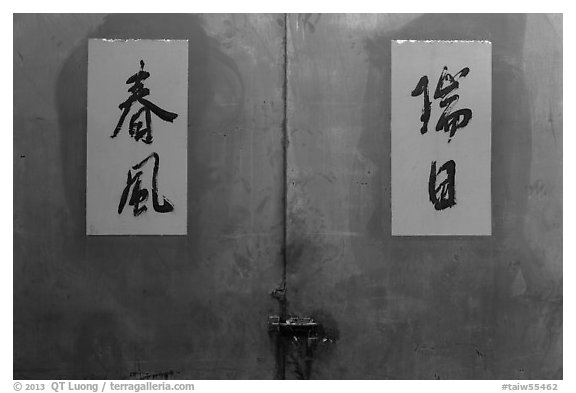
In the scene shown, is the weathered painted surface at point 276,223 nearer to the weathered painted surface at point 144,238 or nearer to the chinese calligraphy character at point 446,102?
the weathered painted surface at point 144,238

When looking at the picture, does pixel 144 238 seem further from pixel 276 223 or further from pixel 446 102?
pixel 446 102

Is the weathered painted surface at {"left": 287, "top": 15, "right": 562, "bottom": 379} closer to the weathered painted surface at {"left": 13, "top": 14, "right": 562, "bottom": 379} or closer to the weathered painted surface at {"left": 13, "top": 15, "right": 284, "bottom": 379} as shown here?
the weathered painted surface at {"left": 13, "top": 14, "right": 562, "bottom": 379}

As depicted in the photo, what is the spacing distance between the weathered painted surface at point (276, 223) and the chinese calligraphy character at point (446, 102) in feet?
0.48

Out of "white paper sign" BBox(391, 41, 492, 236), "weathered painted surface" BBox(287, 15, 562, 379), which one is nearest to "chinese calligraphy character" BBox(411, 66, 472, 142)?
"white paper sign" BBox(391, 41, 492, 236)

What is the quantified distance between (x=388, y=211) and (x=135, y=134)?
1151mm

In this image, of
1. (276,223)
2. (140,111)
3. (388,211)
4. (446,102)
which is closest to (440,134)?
(446,102)

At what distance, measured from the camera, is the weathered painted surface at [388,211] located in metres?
2.30

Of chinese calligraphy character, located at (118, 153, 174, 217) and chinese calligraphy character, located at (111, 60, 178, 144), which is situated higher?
chinese calligraphy character, located at (111, 60, 178, 144)

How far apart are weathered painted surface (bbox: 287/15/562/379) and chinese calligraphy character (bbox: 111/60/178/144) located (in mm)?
607

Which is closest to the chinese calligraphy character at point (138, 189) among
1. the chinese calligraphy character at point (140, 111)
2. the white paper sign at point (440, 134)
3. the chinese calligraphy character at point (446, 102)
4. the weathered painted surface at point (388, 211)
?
the chinese calligraphy character at point (140, 111)

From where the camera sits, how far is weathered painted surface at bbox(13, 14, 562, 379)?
2.29 meters

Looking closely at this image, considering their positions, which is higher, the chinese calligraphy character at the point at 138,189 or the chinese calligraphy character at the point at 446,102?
the chinese calligraphy character at the point at 446,102

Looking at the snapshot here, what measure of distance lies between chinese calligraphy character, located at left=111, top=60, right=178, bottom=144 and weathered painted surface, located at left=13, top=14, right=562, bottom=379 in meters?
0.16

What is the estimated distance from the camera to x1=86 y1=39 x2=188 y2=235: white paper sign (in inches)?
89.4
